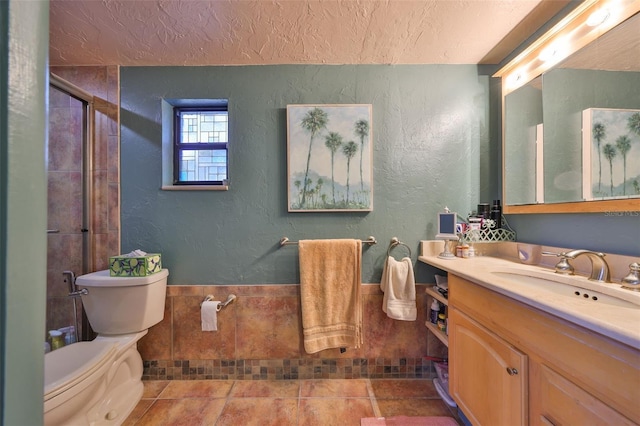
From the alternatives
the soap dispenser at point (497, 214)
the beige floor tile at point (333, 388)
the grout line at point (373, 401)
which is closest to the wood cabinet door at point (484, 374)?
the grout line at point (373, 401)

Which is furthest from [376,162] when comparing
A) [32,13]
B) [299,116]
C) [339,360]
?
[32,13]

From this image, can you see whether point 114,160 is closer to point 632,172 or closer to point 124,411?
point 124,411

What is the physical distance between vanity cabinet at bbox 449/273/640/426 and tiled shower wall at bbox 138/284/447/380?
15.4 inches

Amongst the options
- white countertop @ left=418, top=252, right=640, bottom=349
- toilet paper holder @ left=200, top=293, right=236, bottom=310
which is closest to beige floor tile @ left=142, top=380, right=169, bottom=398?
toilet paper holder @ left=200, top=293, right=236, bottom=310

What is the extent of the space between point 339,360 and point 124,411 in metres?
1.26

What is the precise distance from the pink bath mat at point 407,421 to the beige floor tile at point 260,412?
406mm

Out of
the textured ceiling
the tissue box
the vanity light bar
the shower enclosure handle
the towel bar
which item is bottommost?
the shower enclosure handle

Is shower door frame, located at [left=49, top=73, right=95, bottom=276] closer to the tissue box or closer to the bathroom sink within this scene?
the tissue box

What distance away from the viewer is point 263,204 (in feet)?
5.39

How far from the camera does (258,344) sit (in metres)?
1.62

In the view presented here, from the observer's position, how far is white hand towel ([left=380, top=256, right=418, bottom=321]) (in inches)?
58.7

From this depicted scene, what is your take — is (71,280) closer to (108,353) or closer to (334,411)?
(108,353)

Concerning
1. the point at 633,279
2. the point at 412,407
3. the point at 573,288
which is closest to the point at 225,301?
the point at 412,407

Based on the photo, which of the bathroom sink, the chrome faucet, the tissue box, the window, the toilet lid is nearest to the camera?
the bathroom sink
